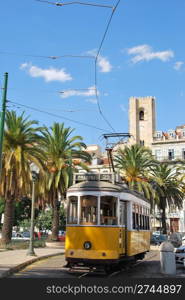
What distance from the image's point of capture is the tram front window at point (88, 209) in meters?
12.8

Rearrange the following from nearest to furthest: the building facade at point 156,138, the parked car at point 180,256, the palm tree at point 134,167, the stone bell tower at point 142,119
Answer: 1. the parked car at point 180,256
2. the palm tree at point 134,167
3. the building facade at point 156,138
4. the stone bell tower at point 142,119

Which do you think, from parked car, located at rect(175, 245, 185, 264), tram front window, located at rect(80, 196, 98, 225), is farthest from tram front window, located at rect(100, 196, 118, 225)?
parked car, located at rect(175, 245, 185, 264)

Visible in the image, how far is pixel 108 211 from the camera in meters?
13.0

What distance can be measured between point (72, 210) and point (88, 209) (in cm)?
61

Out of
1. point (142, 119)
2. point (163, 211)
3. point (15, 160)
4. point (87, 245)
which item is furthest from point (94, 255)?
point (142, 119)

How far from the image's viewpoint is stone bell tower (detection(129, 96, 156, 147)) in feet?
275

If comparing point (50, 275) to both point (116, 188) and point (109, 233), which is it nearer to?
point (109, 233)

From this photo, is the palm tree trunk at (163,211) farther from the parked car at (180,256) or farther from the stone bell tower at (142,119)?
the stone bell tower at (142,119)

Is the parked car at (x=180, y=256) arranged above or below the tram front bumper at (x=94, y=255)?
below

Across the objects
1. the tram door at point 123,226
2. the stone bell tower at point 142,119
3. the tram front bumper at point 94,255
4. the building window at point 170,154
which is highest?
the stone bell tower at point 142,119

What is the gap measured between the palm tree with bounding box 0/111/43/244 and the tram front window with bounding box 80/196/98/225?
11465mm

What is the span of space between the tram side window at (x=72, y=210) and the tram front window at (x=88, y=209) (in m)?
0.23

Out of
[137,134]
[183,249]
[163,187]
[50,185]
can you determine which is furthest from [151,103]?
[183,249]

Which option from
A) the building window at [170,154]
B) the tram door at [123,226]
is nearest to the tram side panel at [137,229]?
the tram door at [123,226]
